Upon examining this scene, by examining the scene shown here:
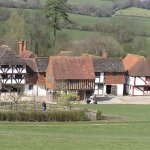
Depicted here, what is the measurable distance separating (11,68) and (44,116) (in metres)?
28.7

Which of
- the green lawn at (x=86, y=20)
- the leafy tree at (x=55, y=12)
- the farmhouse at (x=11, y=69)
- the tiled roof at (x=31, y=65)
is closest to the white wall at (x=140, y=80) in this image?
the tiled roof at (x=31, y=65)

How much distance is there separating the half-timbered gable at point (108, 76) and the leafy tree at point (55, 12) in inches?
883

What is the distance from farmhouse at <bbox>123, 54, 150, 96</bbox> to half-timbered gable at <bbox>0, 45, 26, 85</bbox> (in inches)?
579

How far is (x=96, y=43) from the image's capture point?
8588 centimetres

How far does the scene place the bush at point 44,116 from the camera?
117ft

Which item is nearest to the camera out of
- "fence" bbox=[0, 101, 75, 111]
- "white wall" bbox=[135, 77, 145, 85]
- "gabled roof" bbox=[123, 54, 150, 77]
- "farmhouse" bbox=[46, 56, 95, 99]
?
"fence" bbox=[0, 101, 75, 111]

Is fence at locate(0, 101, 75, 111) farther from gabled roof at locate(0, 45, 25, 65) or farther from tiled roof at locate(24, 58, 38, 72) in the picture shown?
tiled roof at locate(24, 58, 38, 72)

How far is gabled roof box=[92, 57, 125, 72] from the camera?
67.5 meters

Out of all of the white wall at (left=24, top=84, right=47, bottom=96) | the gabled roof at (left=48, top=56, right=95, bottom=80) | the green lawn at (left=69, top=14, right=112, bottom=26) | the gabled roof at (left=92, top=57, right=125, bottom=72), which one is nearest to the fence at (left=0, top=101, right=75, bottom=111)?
the gabled roof at (left=48, top=56, right=95, bottom=80)

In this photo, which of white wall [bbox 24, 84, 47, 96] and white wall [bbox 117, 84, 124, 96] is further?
white wall [bbox 117, 84, 124, 96]

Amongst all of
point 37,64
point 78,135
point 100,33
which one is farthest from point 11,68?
point 78,135

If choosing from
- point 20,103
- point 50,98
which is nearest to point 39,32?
point 50,98

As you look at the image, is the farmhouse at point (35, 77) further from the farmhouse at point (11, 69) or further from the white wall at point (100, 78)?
the white wall at point (100, 78)

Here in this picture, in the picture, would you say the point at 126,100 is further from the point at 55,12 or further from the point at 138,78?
the point at 55,12
